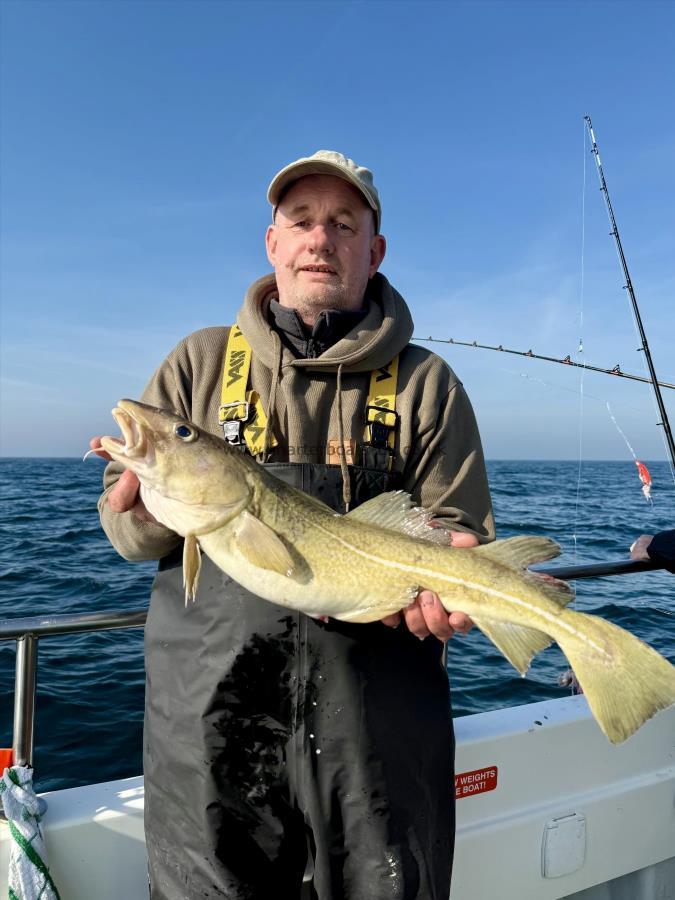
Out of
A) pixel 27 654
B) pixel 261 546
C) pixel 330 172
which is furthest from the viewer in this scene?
pixel 330 172

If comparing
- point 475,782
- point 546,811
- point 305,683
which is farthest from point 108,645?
point 305,683

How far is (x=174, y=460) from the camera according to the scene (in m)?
2.76

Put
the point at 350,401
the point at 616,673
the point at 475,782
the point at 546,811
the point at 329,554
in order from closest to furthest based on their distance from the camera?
the point at 616,673 < the point at 329,554 < the point at 350,401 < the point at 475,782 < the point at 546,811

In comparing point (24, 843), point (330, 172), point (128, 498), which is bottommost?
point (24, 843)

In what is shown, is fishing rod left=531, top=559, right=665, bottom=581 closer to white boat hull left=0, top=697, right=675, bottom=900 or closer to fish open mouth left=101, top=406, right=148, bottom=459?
white boat hull left=0, top=697, right=675, bottom=900

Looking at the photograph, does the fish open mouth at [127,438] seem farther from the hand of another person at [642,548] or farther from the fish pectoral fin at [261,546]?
the hand of another person at [642,548]

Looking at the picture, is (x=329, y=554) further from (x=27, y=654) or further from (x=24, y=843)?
(x=24, y=843)

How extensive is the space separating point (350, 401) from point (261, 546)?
97cm

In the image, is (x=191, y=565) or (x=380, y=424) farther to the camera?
(x=380, y=424)

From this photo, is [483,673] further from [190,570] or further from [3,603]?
[3,603]

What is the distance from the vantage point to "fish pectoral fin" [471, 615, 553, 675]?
2.76 meters

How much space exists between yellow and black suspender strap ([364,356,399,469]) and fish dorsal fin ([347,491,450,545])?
30 cm

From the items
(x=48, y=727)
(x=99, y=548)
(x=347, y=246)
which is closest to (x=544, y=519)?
(x=99, y=548)

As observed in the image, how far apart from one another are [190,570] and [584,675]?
5.50ft
